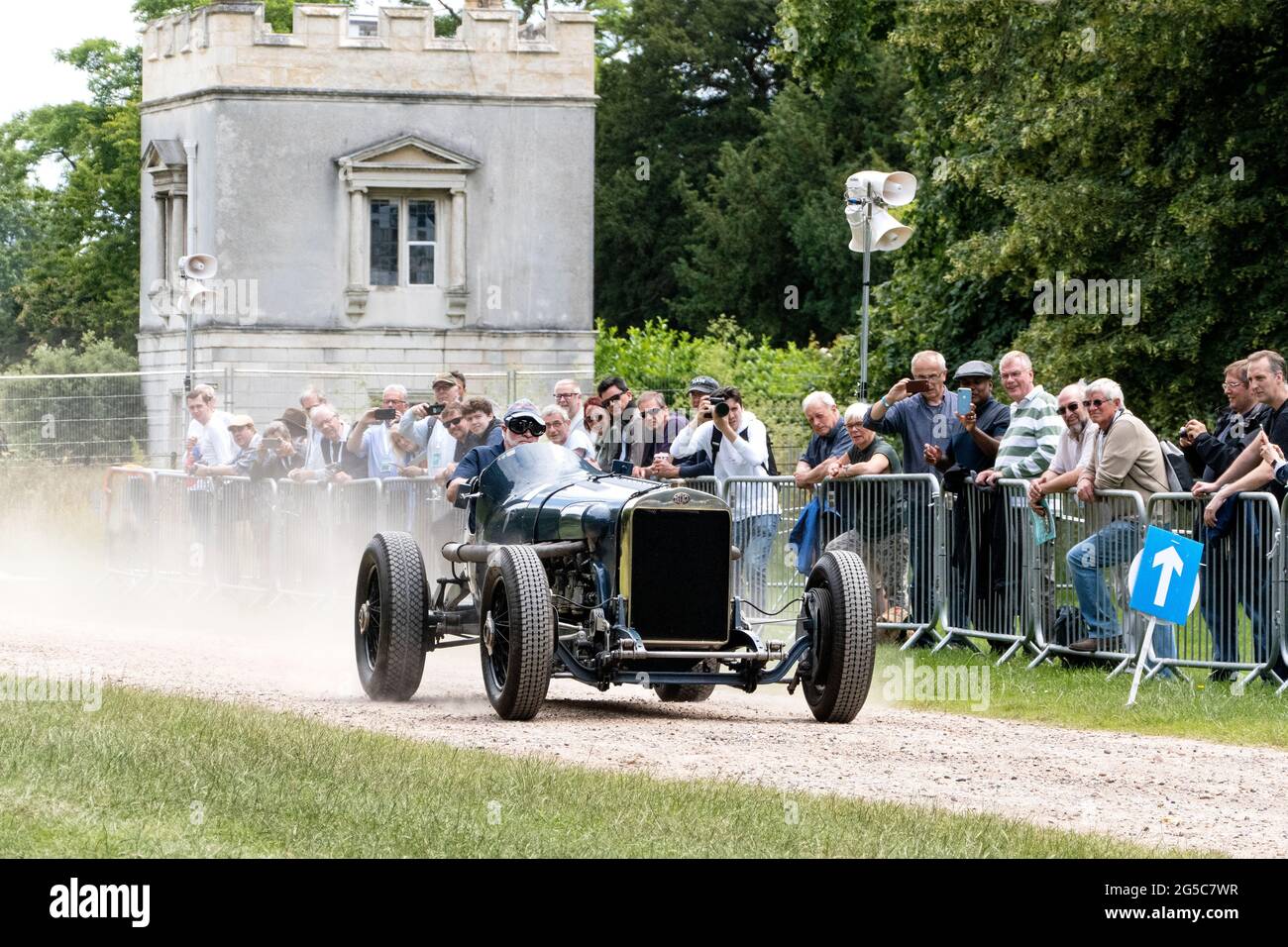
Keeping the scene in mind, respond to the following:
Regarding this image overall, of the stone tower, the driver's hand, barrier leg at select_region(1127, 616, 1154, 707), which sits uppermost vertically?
the stone tower

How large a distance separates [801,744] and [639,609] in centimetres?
143

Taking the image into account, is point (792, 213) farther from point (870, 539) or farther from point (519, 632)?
point (519, 632)

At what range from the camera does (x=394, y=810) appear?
9.04 metres

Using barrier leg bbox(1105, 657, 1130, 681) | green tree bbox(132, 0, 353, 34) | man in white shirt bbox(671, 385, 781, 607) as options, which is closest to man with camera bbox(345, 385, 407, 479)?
man in white shirt bbox(671, 385, 781, 607)

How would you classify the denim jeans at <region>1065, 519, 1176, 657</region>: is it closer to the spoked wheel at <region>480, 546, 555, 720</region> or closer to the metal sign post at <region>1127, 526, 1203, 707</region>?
the metal sign post at <region>1127, 526, 1203, 707</region>

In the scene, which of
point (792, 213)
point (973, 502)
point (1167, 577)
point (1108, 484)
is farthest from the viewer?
point (792, 213)

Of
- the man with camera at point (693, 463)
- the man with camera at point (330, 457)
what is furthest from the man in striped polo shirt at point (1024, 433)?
the man with camera at point (330, 457)

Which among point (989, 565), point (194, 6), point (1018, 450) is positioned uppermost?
point (194, 6)

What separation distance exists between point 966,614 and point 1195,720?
3490 millimetres

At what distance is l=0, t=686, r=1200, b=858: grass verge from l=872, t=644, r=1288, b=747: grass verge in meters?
3.91

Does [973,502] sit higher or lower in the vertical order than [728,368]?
lower

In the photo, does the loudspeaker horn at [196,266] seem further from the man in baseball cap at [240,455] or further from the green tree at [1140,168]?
the green tree at [1140,168]

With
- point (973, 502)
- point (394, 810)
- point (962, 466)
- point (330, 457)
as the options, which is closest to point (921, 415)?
point (962, 466)

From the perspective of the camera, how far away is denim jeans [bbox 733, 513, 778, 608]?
1759 centimetres
